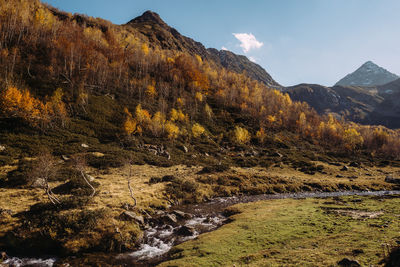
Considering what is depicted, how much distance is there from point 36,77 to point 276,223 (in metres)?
91.1

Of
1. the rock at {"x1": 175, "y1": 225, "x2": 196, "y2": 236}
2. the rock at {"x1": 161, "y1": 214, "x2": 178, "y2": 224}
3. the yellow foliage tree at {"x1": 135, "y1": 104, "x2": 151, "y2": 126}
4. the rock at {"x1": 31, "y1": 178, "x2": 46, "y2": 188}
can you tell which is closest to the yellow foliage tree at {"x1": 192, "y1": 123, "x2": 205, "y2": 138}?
the yellow foliage tree at {"x1": 135, "y1": 104, "x2": 151, "y2": 126}

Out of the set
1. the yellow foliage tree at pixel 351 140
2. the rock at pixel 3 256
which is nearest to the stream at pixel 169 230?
the rock at pixel 3 256

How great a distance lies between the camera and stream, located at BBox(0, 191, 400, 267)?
50.0 ft

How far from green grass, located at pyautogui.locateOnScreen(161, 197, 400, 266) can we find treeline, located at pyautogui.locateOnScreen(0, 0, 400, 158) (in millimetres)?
56017

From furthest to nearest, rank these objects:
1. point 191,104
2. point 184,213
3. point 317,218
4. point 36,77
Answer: point 191,104 → point 36,77 → point 184,213 → point 317,218

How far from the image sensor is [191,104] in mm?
117875

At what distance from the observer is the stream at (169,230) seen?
1523 cm

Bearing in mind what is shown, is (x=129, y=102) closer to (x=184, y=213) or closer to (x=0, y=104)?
A: (x=0, y=104)

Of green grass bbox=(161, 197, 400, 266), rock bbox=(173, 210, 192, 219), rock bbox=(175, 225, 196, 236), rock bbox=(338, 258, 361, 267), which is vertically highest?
rock bbox=(338, 258, 361, 267)

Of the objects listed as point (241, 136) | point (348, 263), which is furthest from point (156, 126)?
point (348, 263)

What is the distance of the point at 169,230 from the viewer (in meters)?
21.2

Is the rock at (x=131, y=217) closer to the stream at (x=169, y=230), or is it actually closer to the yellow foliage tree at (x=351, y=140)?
the stream at (x=169, y=230)

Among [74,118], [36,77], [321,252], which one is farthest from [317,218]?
[36,77]

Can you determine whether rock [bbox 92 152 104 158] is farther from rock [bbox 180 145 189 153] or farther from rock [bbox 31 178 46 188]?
rock [bbox 180 145 189 153]
